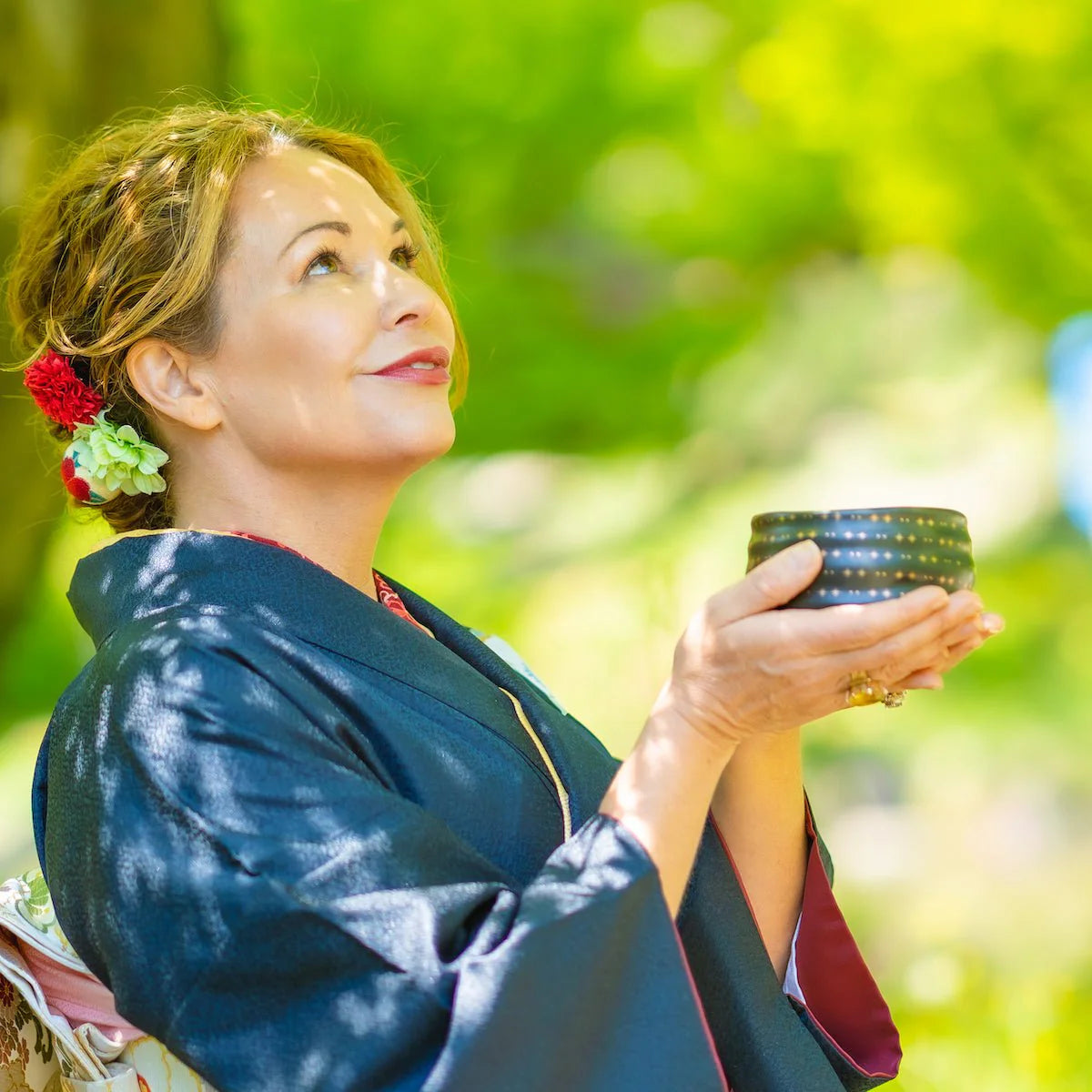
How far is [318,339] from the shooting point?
157 centimetres

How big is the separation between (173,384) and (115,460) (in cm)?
12

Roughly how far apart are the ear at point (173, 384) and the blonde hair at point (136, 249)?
0.05ft

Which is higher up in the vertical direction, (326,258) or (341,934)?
(326,258)

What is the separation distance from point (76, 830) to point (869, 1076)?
3.10ft

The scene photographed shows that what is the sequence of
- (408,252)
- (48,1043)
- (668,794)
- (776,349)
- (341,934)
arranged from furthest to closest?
(776,349)
(408,252)
(48,1043)
(668,794)
(341,934)

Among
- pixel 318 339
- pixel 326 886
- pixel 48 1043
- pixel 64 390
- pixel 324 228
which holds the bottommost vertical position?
pixel 48 1043

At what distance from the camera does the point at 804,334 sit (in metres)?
4.11

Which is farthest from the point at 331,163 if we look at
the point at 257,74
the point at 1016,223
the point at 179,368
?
the point at 1016,223

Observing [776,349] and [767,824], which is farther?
[776,349]

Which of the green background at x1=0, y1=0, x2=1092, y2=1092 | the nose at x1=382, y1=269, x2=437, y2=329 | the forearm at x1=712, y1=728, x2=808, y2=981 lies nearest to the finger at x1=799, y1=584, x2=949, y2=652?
the forearm at x1=712, y1=728, x2=808, y2=981

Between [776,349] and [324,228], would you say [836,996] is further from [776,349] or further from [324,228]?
[776,349]

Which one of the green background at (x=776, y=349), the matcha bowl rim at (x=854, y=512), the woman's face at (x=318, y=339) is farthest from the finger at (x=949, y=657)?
the green background at (x=776, y=349)

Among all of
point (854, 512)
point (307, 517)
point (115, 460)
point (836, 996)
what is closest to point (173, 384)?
point (115, 460)

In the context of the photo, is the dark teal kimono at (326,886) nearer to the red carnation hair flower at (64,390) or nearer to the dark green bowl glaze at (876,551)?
the dark green bowl glaze at (876,551)
